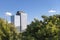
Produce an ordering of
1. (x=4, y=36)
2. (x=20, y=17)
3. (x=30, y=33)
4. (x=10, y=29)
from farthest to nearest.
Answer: (x=20, y=17) → (x=10, y=29) → (x=4, y=36) → (x=30, y=33)

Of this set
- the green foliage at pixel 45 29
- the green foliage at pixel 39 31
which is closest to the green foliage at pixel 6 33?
the green foliage at pixel 39 31

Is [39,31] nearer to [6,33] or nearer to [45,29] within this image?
[45,29]

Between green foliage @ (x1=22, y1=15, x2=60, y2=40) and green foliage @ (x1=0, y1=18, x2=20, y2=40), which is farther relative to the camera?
green foliage @ (x1=0, y1=18, x2=20, y2=40)

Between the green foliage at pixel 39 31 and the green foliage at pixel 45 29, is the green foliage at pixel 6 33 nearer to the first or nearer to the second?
the green foliage at pixel 39 31

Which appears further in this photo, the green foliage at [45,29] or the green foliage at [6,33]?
the green foliage at [6,33]

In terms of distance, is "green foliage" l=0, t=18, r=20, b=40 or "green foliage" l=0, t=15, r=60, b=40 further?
"green foliage" l=0, t=18, r=20, b=40

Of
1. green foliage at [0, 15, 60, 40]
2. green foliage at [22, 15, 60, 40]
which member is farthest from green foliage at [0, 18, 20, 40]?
green foliage at [22, 15, 60, 40]

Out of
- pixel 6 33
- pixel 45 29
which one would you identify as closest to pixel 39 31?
pixel 45 29

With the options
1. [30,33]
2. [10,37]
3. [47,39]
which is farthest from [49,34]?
[10,37]

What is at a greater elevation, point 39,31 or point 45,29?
point 45,29

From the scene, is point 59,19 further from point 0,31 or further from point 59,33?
point 0,31

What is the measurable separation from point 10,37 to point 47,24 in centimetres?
241

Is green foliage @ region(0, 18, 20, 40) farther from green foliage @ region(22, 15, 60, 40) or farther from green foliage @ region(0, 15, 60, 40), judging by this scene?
green foliage @ region(22, 15, 60, 40)

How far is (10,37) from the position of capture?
12.4 metres
